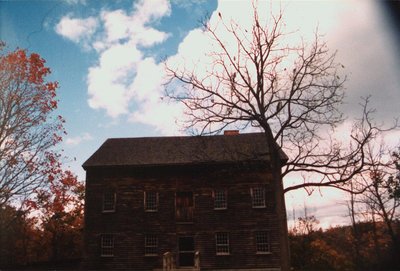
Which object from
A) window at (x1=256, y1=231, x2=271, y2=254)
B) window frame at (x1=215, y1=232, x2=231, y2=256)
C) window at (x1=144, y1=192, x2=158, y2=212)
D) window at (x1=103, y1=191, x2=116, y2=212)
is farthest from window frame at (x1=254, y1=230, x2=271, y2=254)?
window at (x1=103, y1=191, x2=116, y2=212)

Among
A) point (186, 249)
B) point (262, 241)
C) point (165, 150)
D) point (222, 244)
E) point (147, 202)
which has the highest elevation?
point (165, 150)

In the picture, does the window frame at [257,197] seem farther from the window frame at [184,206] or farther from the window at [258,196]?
the window frame at [184,206]

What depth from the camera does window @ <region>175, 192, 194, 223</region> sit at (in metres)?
24.2

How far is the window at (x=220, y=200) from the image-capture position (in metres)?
24.4

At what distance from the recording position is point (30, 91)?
1455 centimetres

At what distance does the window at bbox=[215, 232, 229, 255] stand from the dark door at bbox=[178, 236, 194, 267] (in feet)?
5.94

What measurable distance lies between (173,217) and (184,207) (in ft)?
3.50

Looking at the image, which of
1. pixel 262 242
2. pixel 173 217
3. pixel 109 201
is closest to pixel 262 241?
pixel 262 242

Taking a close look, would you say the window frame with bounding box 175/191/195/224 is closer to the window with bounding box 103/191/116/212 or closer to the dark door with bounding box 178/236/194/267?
the dark door with bounding box 178/236/194/267

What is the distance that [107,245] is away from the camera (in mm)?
24172

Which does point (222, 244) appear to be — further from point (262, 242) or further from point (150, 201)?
point (150, 201)

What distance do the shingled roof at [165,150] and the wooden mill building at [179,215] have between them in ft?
0.51

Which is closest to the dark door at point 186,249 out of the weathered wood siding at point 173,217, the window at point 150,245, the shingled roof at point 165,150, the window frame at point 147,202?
the weathered wood siding at point 173,217

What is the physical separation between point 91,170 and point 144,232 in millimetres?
6233
